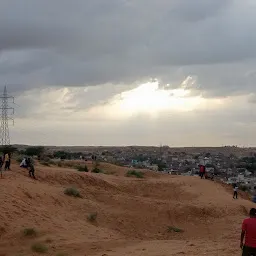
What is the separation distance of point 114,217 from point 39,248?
8.35 metres

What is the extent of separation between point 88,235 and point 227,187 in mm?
23203

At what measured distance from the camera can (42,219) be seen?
22.8 meters

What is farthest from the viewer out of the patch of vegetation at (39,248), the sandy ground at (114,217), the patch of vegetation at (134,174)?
the patch of vegetation at (134,174)

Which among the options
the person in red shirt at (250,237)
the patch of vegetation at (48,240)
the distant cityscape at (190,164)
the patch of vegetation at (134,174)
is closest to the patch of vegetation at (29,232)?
the patch of vegetation at (48,240)

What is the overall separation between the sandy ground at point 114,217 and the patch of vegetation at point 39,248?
0.15 metres

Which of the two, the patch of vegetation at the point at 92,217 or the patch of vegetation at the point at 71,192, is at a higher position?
the patch of vegetation at the point at 71,192

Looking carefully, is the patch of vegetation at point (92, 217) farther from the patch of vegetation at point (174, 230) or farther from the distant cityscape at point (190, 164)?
the distant cityscape at point (190, 164)

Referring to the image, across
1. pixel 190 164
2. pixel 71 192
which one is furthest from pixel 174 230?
pixel 190 164

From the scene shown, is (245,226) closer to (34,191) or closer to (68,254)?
(68,254)

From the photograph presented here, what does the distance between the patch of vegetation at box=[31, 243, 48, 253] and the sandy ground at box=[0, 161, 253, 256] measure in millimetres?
154

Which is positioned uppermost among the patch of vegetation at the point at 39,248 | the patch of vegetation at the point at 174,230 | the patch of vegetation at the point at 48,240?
the patch of vegetation at the point at 48,240

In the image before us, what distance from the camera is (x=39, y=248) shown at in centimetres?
1867

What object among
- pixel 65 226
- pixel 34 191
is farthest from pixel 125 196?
pixel 65 226

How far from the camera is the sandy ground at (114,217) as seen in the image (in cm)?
1900
